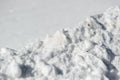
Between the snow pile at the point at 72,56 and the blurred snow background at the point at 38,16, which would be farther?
the blurred snow background at the point at 38,16

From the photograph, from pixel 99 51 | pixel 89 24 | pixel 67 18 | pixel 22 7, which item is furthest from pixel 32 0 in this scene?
pixel 99 51

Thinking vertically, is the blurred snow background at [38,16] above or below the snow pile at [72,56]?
below

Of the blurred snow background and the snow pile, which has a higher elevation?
the snow pile

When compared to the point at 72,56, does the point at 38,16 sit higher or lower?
lower

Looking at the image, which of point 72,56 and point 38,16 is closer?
point 72,56

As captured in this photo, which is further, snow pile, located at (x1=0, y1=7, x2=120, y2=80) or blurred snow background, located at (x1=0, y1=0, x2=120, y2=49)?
blurred snow background, located at (x1=0, y1=0, x2=120, y2=49)
